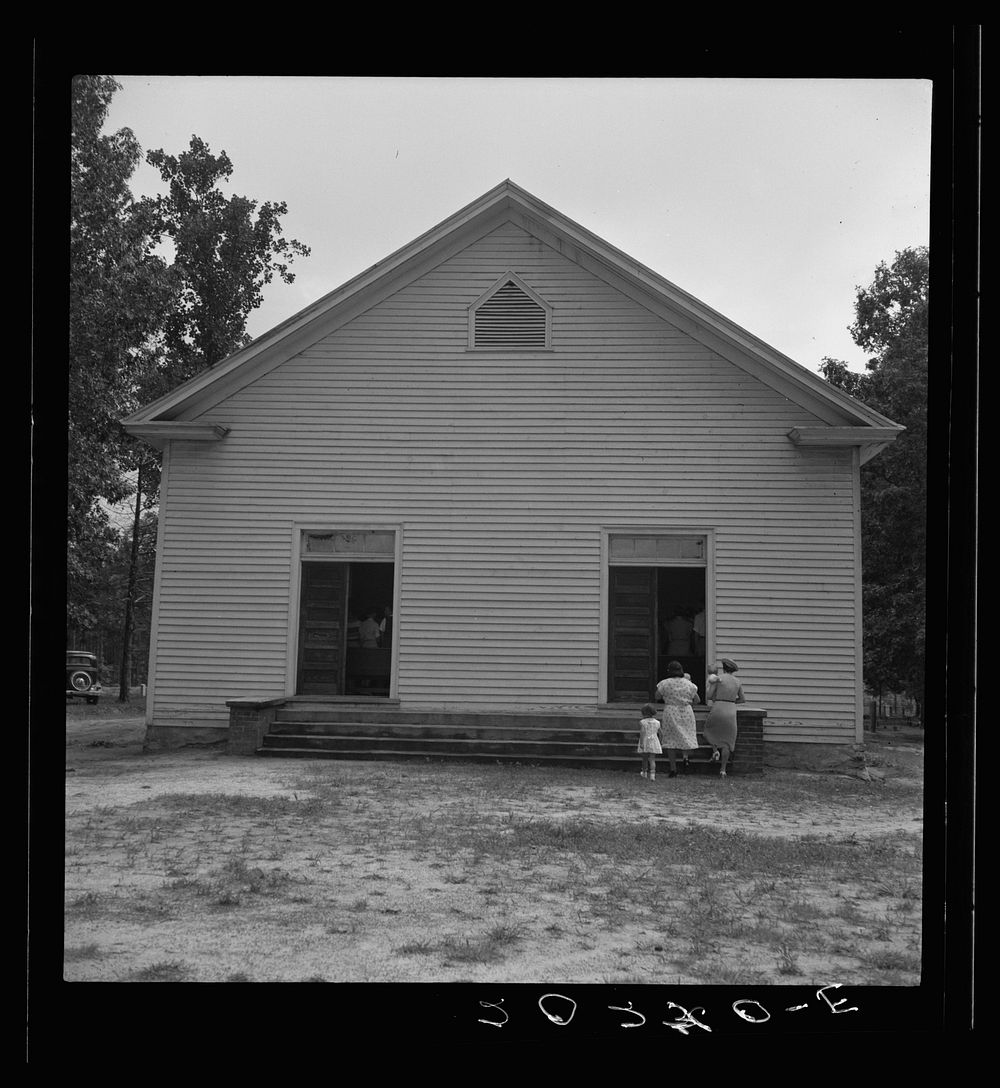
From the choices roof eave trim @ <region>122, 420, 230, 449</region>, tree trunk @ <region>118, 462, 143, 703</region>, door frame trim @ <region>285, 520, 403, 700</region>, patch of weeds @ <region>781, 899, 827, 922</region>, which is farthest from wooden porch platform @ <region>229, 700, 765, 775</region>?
patch of weeds @ <region>781, 899, 827, 922</region>

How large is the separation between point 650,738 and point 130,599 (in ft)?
24.1

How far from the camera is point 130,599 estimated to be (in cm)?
1232

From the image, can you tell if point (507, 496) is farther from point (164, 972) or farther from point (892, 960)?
point (164, 972)

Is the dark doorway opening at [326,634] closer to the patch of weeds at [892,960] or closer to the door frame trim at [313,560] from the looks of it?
the door frame trim at [313,560]

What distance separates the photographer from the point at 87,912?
4738 millimetres

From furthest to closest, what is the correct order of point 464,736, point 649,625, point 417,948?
1. point 649,625
2. point 464,736
3. point 417,948

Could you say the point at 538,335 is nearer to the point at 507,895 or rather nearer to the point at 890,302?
the point at 890,302

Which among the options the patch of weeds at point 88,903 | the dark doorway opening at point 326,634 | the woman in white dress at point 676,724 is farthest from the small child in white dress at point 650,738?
the patch of weeds at point 88,903

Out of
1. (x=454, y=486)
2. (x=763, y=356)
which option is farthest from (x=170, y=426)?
(x=763, y=356)

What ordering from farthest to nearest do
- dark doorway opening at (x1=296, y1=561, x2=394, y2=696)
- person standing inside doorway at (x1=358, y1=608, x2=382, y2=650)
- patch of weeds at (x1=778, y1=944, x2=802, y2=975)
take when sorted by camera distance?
person standing inside doorway at (x1=358, y1=608, x2=382, y2=650) → dark doorway opening at (x1=296, y1=561, x2=394, y2=696) → patch of weeds at (x1=778, y1=944, x2=802, y2=975)

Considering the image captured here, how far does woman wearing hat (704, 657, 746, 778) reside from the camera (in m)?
8.45

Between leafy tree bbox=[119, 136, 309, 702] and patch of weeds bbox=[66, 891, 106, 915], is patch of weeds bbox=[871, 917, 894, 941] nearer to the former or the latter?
patch of weeds bbox=[66, 891, 106, 915]

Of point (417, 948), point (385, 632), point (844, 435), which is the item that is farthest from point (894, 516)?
point (417, 948)

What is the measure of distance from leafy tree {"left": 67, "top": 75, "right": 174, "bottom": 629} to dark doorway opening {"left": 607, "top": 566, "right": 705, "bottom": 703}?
20.4ft
